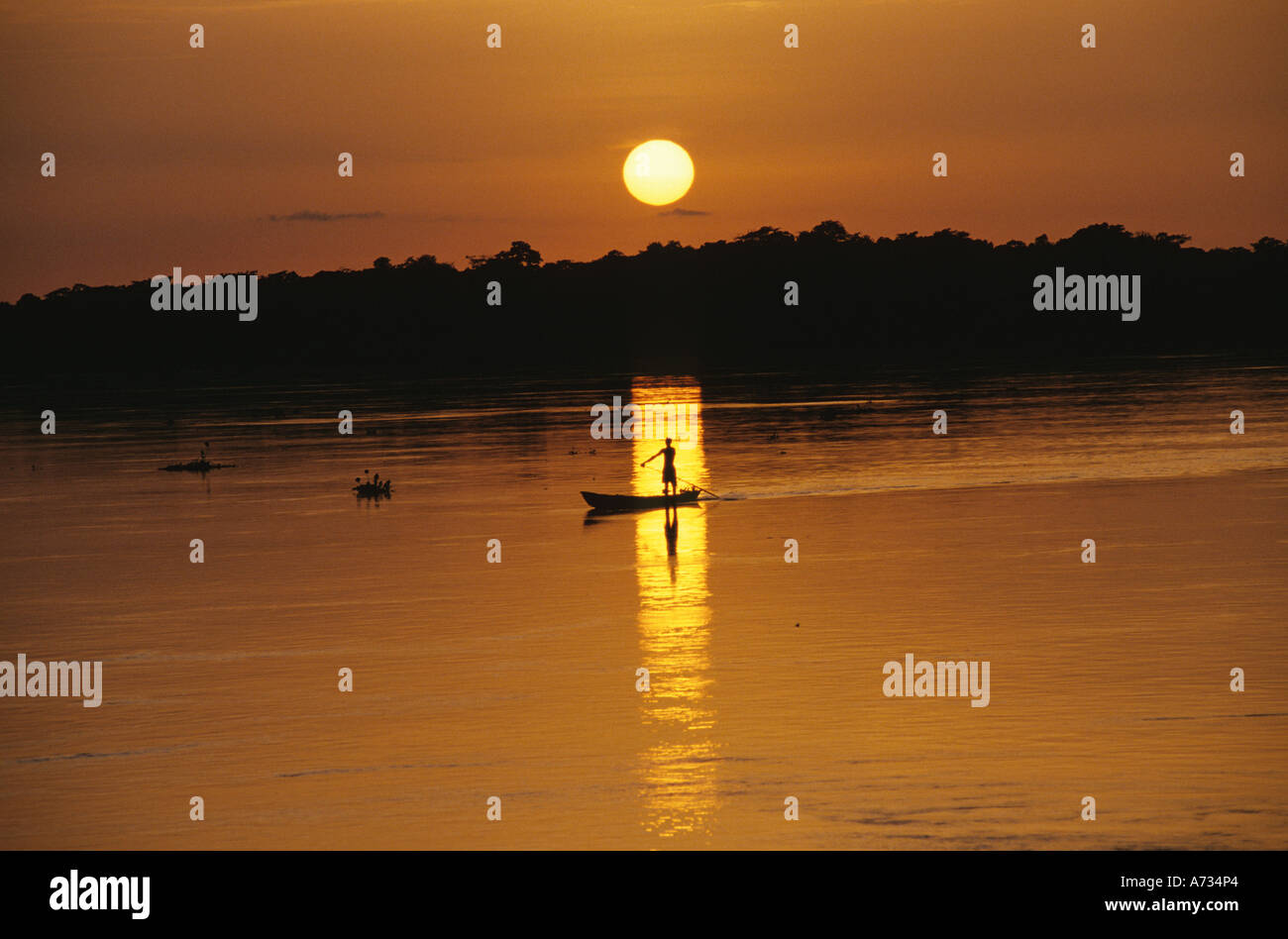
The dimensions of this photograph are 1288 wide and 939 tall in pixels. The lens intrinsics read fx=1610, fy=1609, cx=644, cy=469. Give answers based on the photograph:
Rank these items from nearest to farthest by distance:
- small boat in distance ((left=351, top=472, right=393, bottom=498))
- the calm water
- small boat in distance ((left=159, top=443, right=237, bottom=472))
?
the calm water
small boat in distance ((left=351, top=472, right=393, bottom=498))
small boat in distance ((left=159, top=443, right=237, bottom=472))

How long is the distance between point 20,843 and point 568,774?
297 inches

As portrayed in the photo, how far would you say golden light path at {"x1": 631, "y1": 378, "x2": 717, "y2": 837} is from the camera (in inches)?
862

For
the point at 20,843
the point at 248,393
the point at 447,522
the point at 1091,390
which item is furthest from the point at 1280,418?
the point at 248,393

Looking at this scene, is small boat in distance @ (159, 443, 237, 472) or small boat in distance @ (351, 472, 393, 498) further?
small boat in distance @ (159, 443, 237, 472)

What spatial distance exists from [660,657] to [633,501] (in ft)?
81.7

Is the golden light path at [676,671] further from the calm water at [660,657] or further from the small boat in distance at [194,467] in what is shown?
the small boat in distance at [194,467]

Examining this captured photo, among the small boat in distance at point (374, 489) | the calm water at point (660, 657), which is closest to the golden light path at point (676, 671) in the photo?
the calm water at point (660, 657)

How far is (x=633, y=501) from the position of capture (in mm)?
56188

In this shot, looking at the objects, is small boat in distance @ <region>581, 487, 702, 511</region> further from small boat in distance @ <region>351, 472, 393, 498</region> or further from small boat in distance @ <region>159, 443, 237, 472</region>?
small boat in distance @ <region>159, 443, 237, 472</region>

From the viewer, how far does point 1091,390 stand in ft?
436

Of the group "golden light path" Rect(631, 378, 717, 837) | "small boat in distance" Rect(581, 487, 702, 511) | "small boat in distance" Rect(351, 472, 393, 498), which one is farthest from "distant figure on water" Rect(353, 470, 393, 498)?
"golden light path" Rect(631, 378, 717, 837)

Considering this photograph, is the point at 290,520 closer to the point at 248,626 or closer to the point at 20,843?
the point at 248,626

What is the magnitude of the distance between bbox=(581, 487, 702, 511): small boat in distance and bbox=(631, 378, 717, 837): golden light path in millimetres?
414
